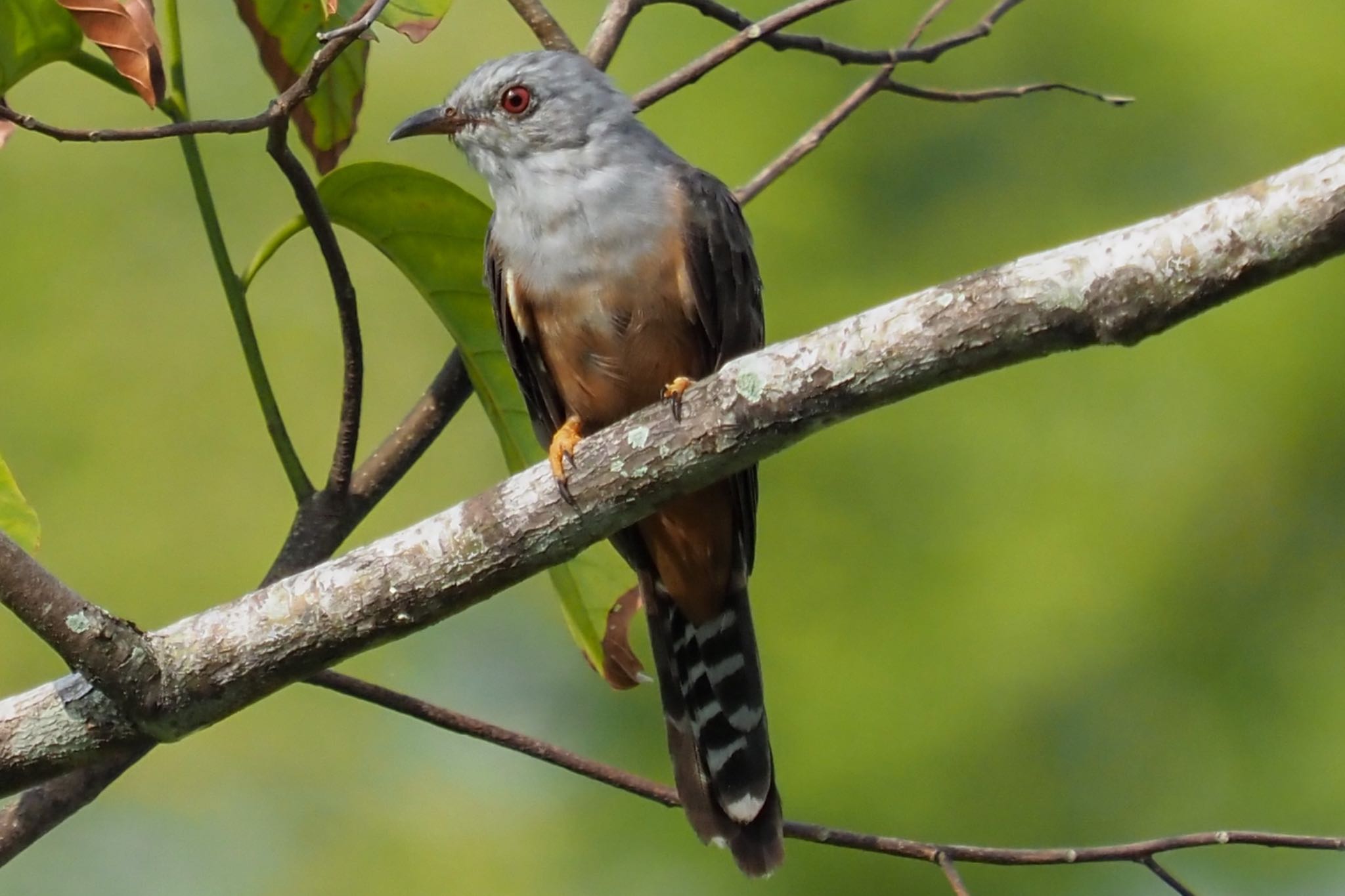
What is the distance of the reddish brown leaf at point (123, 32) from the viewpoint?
240 centimetres

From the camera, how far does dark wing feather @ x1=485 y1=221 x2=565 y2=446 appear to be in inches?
136

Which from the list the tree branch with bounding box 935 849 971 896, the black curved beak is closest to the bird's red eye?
the black curved beak

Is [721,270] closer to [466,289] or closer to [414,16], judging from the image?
[466,289]

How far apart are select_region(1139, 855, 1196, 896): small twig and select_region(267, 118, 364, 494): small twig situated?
165 cm

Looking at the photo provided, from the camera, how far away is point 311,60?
109 inches

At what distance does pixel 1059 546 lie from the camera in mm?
7422

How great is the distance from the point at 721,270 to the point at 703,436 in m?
1.22

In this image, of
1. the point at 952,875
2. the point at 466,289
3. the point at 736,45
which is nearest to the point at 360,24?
the point at 466,289

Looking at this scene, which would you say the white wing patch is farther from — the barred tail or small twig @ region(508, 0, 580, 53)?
the barred tail

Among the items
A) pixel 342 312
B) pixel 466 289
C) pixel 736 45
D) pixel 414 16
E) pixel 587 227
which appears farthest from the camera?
pixel 587 227

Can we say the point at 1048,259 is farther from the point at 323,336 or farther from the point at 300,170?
the point at 323,336

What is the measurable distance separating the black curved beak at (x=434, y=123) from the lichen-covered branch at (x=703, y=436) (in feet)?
4.75

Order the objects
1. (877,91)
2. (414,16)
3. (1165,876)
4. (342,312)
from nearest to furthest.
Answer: (1165,876), (342,312), (414,16), (877,91)

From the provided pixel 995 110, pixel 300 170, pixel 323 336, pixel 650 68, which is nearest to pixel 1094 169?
pixel 995 110
